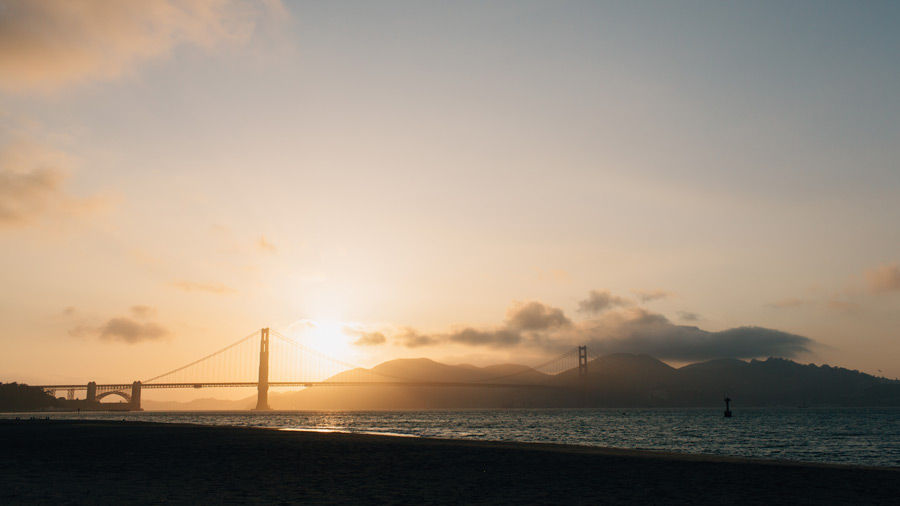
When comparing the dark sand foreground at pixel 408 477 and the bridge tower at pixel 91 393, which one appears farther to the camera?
the bridge tower at pixel 91 393

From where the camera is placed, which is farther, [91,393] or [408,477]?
[91,393]

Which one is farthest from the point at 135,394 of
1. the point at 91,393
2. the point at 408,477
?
the point at 408,477

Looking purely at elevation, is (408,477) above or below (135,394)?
above

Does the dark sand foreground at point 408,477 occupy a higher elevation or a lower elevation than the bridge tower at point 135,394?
higher

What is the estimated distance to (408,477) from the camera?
64.7 ft

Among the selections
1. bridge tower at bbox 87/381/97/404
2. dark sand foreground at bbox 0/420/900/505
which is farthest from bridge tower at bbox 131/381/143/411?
dark sand foreground at bbox 0/420/900/505

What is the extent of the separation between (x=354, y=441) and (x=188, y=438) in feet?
33.0

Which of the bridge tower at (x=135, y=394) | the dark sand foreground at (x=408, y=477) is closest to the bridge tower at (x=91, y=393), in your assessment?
the bridge tower at (x=135, y=394)

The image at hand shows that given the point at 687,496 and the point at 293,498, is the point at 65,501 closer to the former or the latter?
the point at 293,498

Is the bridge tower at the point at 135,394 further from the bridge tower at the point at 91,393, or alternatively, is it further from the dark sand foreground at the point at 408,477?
the dark sand foreground at the point at 408,477

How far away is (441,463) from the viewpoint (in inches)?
941

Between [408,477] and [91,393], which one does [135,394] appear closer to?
[91,393]

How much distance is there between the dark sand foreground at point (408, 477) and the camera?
51.3 ft

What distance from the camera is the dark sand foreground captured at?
15625mm
